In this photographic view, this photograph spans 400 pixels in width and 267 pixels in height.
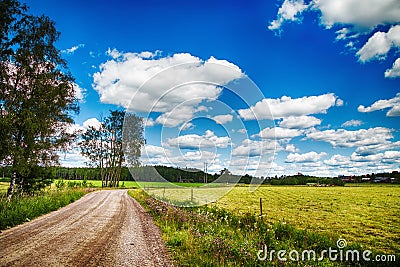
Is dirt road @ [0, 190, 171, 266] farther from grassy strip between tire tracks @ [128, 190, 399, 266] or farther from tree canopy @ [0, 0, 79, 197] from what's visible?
tree canopy @ [0, 0, 79, 197]

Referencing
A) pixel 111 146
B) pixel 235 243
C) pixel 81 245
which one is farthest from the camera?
pixel 111 146

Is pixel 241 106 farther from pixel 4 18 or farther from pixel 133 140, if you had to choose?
pixel 133 140

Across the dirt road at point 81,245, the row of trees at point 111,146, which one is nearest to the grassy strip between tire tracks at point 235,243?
the dirt road at point 81,245

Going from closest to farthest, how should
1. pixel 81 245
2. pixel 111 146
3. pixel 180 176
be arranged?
pixel 81 245, pixel 180 176, pixel 111 146

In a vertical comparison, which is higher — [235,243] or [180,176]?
[180,176]

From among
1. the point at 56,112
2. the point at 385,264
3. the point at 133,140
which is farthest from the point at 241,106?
the point at 133,140

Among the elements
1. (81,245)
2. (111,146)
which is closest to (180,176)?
(81,245)

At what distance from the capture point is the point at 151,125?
16.3 metres

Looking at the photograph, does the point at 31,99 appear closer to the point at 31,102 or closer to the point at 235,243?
the point at 31,102

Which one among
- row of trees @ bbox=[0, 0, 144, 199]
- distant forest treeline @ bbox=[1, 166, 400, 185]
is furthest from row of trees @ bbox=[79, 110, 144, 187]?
row of trees @ bbox=[0, 0, 144, 199]

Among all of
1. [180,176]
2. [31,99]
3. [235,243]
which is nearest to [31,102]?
[31,99]

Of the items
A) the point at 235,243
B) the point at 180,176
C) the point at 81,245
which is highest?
the point at 180,176

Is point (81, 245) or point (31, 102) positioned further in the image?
point (31, 102)

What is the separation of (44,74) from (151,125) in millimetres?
9325
